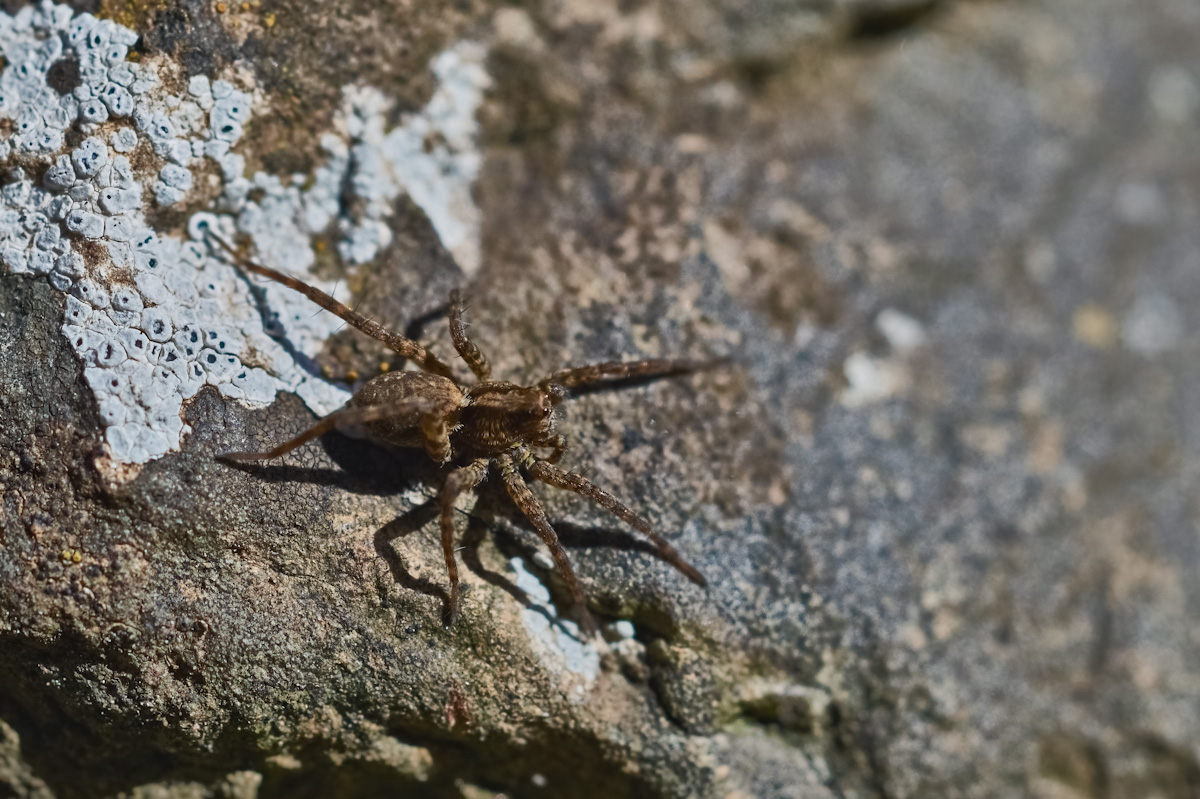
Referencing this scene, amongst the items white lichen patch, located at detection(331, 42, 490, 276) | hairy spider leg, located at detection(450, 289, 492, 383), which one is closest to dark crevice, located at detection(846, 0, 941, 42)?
white lichen patch, located at detection(331, 42, 490, 276)

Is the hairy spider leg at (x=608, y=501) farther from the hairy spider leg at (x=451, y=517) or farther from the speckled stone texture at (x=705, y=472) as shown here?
the hairy spider leg at (x=451, y=517)

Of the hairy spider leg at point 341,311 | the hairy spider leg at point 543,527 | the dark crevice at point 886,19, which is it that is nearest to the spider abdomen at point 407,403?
the hairy spider leg at point 341,311

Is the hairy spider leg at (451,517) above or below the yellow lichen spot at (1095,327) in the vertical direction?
below

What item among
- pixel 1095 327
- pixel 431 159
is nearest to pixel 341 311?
pixel 431 159

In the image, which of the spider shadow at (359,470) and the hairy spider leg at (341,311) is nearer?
the spider shadow at (359,470)

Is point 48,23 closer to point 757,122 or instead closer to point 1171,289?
point 757,122

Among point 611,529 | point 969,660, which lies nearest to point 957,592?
point 969,660
